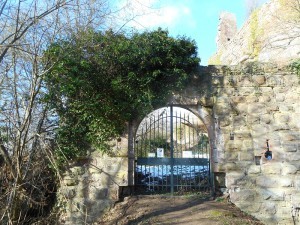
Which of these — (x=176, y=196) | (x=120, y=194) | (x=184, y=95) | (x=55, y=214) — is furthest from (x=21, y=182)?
(x=184, y=95)

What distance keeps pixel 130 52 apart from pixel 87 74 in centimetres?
98

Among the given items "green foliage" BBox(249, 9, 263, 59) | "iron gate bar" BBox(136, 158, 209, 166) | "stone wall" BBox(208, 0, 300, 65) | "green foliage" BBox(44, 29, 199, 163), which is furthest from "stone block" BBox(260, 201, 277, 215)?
"green foliage" BBox(249, 9, 263, 59)

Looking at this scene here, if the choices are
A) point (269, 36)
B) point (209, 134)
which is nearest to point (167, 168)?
point (209, 134)

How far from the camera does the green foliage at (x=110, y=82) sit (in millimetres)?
7059

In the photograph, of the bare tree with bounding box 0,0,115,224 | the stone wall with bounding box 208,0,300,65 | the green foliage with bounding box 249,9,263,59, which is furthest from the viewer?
the green foliage with bounding box 249,9,263,59

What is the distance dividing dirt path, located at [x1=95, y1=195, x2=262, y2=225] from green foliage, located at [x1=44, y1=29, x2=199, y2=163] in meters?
1.29

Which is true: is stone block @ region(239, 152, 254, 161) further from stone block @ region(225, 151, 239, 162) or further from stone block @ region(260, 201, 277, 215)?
stone block @ region(260, 201, 277, 215)

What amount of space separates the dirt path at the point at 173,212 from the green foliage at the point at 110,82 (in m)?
1.29

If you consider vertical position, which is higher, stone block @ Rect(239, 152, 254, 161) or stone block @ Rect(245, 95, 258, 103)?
stone block @ Rect(245, 95, 258, 103)

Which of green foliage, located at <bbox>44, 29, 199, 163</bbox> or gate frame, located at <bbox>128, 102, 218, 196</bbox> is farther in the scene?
gate frame, located at <bbox>128, 102, 218, 196</bbox>

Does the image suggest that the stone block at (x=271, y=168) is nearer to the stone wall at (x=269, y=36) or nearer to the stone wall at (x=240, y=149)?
the stone wall at (x=240, y=149)

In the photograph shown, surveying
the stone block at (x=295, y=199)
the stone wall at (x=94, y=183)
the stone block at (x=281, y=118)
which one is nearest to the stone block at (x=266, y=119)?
the stone block at (x=281, y=118)

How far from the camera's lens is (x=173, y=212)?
644cm

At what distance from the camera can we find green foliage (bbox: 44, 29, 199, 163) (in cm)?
706
